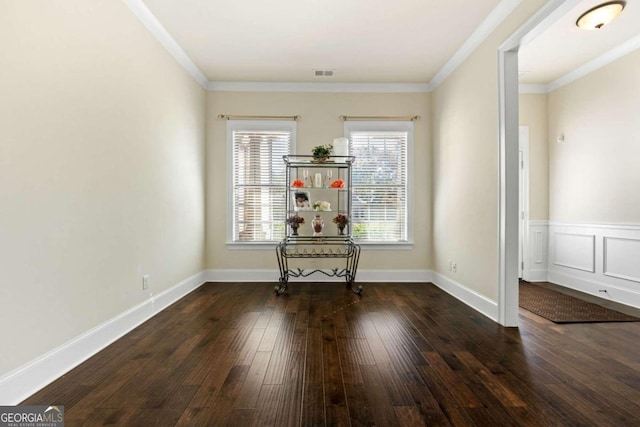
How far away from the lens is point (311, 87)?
4.42 meters

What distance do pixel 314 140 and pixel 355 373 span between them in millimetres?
3191

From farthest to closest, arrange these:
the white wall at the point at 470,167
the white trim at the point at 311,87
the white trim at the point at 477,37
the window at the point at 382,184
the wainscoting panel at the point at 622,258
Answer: the window at the point at 382,184, the white trim at the point at 311,87, the wainscoting panel at the point at 622,258, the white wall at the point at 470,167, the white trim at the point at 477,37

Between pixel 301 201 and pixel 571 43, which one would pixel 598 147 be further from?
pixel 301 201

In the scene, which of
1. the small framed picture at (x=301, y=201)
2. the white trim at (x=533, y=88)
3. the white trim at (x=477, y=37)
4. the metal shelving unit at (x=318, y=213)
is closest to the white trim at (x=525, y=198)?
the white trim at (x=533, y=88)

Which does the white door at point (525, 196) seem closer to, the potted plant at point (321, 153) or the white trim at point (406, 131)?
the white trim at point (406, 131)

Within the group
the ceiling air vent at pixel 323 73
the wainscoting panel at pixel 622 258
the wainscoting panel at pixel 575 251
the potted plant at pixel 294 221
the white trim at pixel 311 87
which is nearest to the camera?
the wainscoting panel at pixel 622 258

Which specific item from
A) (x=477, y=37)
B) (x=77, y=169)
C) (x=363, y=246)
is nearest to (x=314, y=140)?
(x=363, y=246)

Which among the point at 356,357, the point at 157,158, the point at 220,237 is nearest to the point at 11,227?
the point at 157,158

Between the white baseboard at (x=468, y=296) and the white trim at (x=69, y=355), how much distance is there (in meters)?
3.02

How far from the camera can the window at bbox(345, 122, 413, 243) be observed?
178 inches

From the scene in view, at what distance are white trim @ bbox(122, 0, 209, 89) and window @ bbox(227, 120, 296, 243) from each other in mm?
861

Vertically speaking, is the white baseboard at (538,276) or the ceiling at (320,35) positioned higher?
the ceiling at (320,35)

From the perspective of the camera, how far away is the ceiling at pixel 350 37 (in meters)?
2.78

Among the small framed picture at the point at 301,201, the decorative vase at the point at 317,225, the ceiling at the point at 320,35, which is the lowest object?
the decorative vase at the point at 317,225
